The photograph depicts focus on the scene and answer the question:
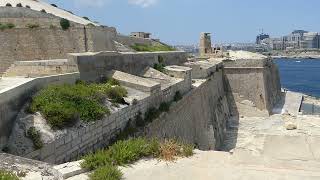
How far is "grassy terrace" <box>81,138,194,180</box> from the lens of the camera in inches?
248

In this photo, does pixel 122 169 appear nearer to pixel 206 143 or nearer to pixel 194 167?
→ pixel 194 167

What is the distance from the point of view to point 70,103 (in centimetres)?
888

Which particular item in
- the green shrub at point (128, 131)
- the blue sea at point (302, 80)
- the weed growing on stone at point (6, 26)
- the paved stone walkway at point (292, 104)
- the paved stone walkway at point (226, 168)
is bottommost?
the blue sea at point (302, 80)

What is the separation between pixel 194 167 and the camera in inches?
271

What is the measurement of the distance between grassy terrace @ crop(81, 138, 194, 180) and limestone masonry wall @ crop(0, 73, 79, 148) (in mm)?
1755

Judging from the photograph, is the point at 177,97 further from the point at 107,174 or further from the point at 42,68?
the point at 107,174

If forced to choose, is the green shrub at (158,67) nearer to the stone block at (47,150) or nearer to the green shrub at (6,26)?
the green shrub at (6,26)

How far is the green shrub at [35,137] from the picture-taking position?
24.8ft

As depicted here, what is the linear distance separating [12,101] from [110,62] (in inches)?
253

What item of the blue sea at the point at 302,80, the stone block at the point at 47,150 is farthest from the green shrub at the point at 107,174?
the blue sea at the point at 302,80

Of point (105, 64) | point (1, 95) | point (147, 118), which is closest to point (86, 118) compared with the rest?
point (1, 95)

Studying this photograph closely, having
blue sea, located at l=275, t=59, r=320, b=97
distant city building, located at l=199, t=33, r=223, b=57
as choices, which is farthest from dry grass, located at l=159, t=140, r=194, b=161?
blue sea, located at l=275, t=59, r=320, b=97

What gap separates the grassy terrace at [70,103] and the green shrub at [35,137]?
1.38 feet

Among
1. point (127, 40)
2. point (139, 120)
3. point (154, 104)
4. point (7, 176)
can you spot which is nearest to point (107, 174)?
point (7, 176)
